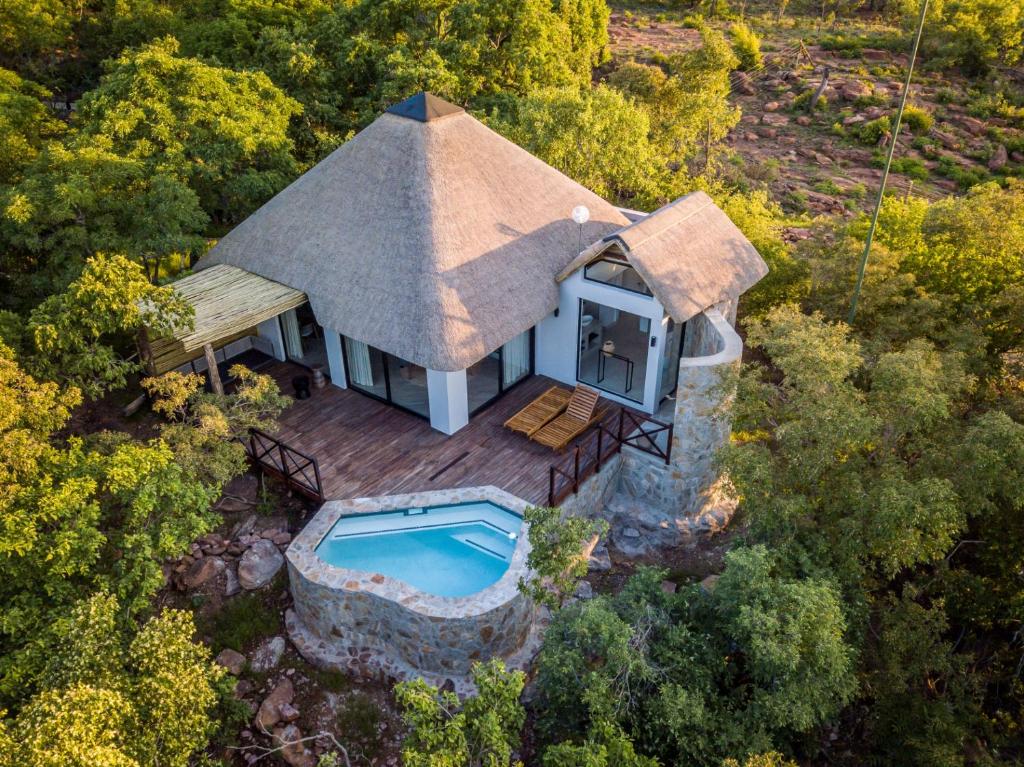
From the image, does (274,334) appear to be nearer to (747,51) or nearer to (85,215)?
(85,215)

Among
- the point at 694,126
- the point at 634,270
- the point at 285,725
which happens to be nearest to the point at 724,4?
the point at 694,126

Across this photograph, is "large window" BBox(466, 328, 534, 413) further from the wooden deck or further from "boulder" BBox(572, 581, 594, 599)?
"boulder" BBox(572, 581, 594, 599)

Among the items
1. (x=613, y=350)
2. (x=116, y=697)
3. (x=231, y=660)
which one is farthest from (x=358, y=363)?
(x=116, y=697)

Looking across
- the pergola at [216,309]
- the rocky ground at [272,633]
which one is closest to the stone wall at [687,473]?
the rocky ground at [272,633]

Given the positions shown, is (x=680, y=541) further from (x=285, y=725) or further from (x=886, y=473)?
(x=285, y=725)

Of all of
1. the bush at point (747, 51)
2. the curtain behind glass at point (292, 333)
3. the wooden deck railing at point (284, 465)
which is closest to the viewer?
the wooden deck railing at point (284, 465)

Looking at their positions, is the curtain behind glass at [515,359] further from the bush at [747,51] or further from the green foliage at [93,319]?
the bush at [747,51]

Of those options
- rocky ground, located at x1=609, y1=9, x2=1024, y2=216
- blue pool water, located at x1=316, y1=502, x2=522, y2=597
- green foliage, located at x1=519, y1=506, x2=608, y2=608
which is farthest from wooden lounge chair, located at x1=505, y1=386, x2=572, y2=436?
rocky ground, located at x1=609, y1=9, x2=1024, y2=216
